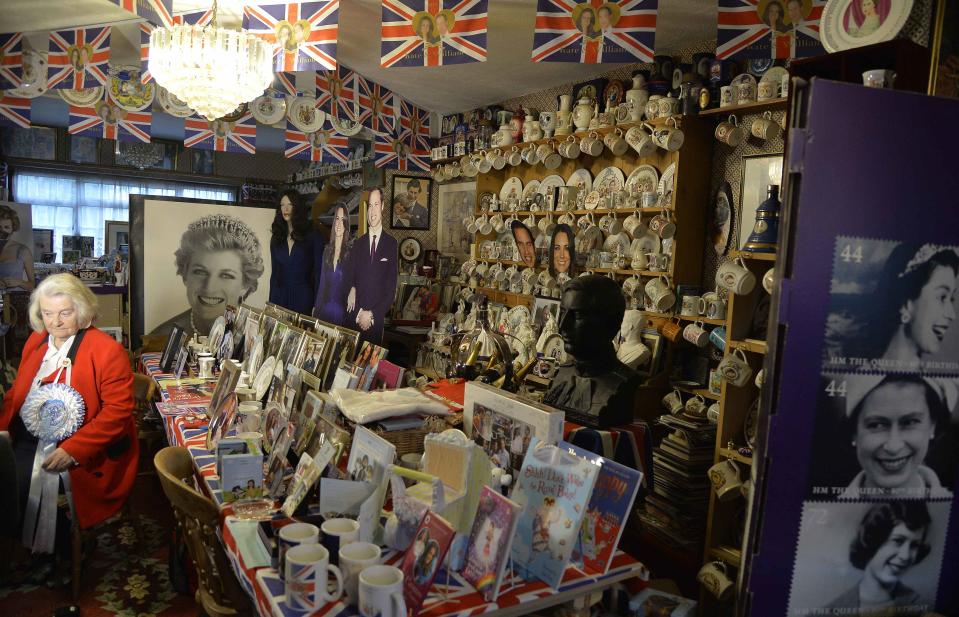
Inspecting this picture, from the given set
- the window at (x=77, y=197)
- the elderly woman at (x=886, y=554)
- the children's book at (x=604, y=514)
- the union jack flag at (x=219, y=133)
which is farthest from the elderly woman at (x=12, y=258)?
the elderly woman at (x=886, y=554)

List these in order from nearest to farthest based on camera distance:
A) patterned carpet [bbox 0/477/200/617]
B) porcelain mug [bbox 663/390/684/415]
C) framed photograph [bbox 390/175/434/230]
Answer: patterned carpet [bbox 0/477/200/617], porcelain mug [bbox 663/390/684/415], framed photograph [bbox 390/175/434/230]

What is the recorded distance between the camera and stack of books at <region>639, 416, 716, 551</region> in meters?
3.53

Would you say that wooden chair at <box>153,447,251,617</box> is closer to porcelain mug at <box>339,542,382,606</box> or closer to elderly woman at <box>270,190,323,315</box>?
porcelain mug at <box>339,542,382,606</box>

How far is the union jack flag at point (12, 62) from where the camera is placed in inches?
241

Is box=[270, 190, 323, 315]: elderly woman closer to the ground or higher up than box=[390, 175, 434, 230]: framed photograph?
closer to the ground

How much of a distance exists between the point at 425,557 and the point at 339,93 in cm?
666

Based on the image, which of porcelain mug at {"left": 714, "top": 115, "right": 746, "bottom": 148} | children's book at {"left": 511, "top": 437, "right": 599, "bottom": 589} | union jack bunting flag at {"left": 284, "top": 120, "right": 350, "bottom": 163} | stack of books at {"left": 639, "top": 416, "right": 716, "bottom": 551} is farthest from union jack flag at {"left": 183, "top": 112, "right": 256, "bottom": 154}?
children's book at {"left": 511, "top": 437, "right": 599, "bottom": 589}

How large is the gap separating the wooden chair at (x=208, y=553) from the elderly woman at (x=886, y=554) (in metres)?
1.70

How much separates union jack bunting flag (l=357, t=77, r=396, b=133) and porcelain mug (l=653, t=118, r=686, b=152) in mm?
4086

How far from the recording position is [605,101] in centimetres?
510

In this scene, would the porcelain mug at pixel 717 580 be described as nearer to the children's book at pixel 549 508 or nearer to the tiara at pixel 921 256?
the children's book at pixel 549 508

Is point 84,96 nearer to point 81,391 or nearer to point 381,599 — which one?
point 81,391

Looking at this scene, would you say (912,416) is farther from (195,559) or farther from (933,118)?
(195,559)

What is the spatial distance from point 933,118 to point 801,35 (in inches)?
85.3
